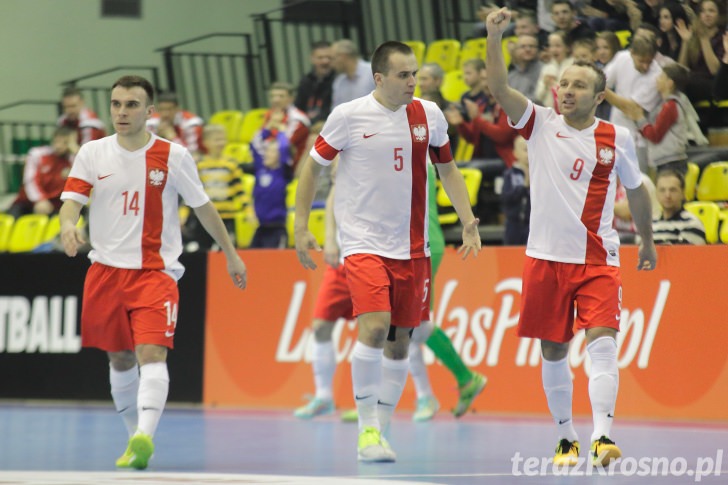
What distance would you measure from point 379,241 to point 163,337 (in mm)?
1326

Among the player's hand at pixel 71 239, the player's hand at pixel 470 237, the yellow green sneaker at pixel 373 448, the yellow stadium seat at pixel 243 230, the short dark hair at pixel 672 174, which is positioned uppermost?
the player's hand at pixel 71 239

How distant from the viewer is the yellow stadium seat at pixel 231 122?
58.1ft

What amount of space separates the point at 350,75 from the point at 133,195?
741cm

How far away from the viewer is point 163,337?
7871 millimetres

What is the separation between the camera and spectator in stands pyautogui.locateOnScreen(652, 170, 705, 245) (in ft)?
35.6

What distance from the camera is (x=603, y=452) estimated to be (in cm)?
728

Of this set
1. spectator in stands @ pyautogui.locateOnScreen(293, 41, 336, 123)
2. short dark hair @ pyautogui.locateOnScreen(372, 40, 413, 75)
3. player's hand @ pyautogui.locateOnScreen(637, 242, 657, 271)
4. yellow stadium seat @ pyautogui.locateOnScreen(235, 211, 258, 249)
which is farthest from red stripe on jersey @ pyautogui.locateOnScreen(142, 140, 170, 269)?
spectator in stands @ pyautogui.locateOnScreen(293, 41, 336, 123)

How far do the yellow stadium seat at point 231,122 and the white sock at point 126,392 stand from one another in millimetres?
9643

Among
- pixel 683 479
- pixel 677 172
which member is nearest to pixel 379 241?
pixel 683 479

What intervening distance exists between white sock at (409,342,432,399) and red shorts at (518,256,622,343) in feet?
10.3

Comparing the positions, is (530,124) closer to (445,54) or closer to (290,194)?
(290,194)

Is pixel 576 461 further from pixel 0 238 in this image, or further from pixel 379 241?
pixel 0 238

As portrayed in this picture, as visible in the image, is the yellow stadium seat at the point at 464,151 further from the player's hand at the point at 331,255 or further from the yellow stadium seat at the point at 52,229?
the player's hand at the point at 331,255

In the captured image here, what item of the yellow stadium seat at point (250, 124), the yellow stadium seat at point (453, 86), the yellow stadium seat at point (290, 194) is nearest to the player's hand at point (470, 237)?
the yellow stadium seat at point (290, 194)
